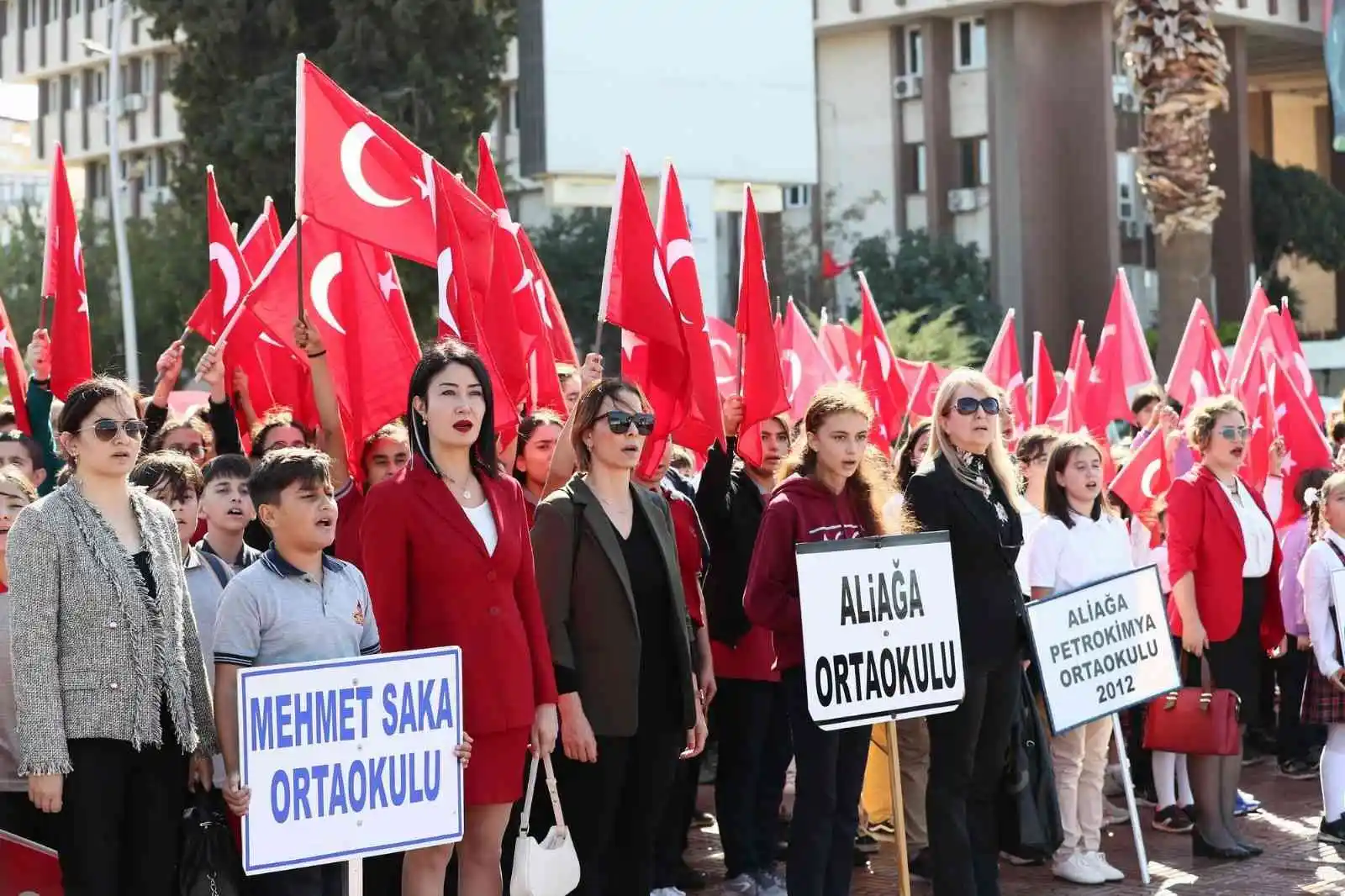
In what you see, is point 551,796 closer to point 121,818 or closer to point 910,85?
point 121,818

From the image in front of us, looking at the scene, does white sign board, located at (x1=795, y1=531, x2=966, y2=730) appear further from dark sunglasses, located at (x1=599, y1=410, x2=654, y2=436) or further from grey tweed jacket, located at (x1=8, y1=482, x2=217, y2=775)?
grey tweed jacket, located at (x1=8, y1=482, x2=217, y2=775)

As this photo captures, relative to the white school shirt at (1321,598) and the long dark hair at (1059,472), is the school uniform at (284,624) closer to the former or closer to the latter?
the long dark hair at (1059,472)

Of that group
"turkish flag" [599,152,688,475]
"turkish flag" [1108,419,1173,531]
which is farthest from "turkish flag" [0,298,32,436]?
"turkish flag" [1108,419,1173,531]

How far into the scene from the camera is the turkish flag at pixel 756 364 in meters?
8.35

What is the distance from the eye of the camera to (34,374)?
376 inches

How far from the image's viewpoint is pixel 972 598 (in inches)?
279

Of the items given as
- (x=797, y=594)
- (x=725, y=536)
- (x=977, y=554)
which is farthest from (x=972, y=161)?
(x=797, y=594)

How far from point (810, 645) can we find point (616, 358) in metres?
31.2

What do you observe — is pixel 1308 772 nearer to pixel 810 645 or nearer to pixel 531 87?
pixel 810 645

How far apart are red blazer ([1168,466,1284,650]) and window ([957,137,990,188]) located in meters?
35.9

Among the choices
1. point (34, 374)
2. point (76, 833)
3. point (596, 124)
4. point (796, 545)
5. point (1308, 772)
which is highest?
point (596, 124)

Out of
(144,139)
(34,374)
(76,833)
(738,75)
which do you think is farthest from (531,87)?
(144,139)

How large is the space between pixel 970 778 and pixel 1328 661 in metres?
2.76

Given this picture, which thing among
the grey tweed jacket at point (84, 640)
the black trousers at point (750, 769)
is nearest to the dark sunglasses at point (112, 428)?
the grey tweed jacket at point (84, 640)
